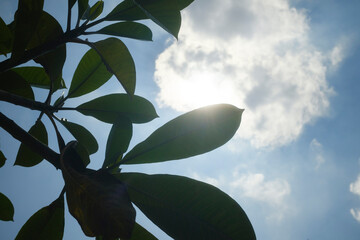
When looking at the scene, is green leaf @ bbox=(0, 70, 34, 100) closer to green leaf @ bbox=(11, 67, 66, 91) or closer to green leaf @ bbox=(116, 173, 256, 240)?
green leaf @ bbox=(11, 67, 66, 91)

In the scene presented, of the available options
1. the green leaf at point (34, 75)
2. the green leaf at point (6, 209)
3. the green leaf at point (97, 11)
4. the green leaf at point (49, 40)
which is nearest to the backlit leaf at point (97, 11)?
the green leaf at point (97, 11)

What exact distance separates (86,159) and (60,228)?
9.8 inches

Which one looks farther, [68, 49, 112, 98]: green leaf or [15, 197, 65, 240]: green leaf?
[68, 49, 112, 98]: green leaf

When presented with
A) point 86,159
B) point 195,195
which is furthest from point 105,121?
point 195,195

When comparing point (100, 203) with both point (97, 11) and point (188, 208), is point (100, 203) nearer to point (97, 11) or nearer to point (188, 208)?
point (188, 208)

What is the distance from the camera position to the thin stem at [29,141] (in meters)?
0.65

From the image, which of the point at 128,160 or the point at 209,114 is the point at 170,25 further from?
the point at 128,160

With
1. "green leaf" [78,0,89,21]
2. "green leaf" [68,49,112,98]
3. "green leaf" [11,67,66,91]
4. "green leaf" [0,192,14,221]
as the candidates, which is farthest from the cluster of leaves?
"green leaf" [0,192,14,221]

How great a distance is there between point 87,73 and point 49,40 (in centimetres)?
29

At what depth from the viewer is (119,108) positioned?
121cm

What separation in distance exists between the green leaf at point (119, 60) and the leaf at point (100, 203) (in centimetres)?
50

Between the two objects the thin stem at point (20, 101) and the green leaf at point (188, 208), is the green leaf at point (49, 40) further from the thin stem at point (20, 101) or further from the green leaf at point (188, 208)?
the green leaf at point (188, 208)

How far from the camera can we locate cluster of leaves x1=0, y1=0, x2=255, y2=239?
0.50m

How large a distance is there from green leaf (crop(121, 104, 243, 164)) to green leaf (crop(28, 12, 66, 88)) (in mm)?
611
